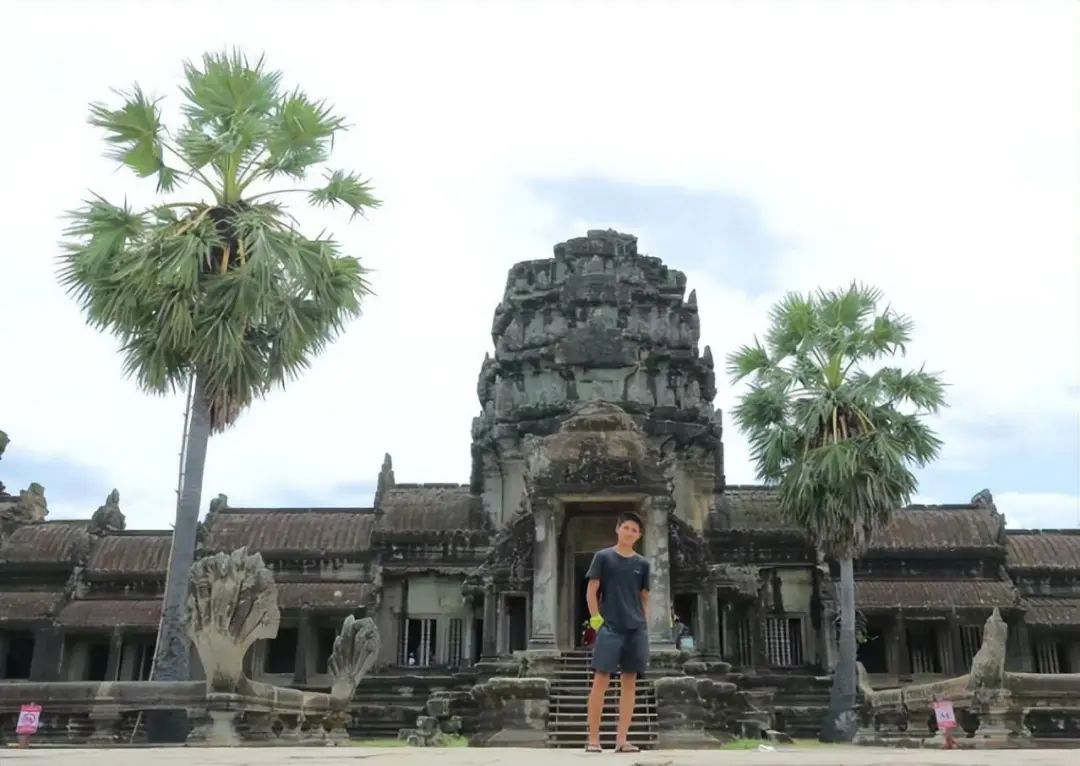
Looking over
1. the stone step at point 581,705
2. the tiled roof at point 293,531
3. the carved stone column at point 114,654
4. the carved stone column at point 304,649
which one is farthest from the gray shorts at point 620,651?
the carved stone column at point 114,654

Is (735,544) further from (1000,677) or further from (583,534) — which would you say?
(1000,677)

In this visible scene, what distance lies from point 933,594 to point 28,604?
25.2m

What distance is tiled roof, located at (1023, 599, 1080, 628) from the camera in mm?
26531

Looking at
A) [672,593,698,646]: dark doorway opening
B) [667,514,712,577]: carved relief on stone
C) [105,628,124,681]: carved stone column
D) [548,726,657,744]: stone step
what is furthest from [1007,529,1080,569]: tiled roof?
[105,628,124,681]: carved stone column

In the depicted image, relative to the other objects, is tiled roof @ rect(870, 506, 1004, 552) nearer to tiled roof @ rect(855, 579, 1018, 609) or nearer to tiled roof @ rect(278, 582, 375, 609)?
tiled roof @ rect(855, 579, 1018, 609)

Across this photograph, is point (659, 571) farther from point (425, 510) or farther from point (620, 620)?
point (620, 620)

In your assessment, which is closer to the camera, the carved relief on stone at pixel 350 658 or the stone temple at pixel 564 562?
the carved relief on stone at pixel 350 658

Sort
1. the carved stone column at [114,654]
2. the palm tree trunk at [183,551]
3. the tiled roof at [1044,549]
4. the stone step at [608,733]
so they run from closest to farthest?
the palm tree trunk at [183,551] < the stone step at [608,733] < the carved stone column at [114,654] < the tiled roof at [1044,549]

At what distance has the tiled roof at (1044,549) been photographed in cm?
2838

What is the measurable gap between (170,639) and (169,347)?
15.1ft

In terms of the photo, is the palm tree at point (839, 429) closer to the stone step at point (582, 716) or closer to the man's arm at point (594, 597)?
the stone step at point (582, 716)

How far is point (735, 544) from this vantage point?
27.0m

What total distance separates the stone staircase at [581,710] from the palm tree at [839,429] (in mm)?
5560

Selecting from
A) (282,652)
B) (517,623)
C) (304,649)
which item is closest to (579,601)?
(517,623)
